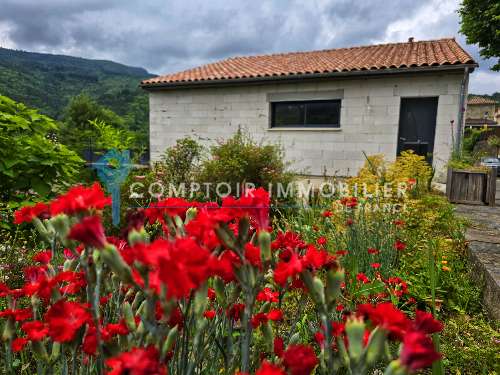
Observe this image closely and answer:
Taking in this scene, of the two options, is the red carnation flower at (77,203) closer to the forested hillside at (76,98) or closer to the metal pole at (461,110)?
the metal pole at (461,110)

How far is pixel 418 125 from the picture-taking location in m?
7.63

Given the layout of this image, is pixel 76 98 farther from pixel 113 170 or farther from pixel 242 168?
pixel 242 168

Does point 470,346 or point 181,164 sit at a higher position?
point 181,164

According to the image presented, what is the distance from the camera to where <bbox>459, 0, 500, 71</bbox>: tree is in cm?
1255

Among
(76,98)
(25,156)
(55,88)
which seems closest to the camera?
(25,156)

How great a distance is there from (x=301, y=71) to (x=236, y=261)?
8314 millimetres

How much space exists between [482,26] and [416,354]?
16370mm

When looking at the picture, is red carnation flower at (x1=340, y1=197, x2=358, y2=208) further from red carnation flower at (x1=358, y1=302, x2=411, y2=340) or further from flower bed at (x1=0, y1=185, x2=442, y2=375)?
red carnation flower at (x1=358, y1=302, x2=411, y2=340)

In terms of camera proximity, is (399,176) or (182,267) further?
(399,176)

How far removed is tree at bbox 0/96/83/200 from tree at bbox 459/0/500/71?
14.8 metres

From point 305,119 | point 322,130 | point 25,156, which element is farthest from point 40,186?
→ point 305,119

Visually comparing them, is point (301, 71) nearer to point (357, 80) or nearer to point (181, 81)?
point (357, 80)

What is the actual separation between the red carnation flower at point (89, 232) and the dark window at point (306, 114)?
827 centimetres

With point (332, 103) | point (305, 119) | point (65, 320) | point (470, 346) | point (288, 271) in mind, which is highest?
point (332, 103)
